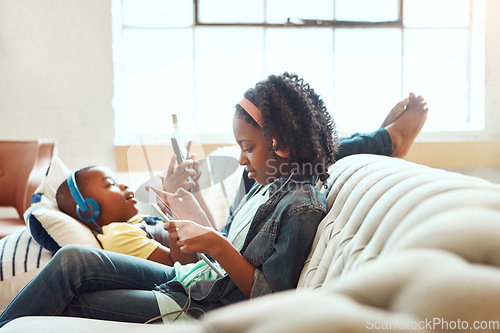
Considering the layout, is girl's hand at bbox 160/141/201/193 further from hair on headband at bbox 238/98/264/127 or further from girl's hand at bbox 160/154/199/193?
hair on headband at bbox 238/98/264/127

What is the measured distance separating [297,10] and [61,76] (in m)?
1.47

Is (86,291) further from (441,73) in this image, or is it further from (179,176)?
(441,73)

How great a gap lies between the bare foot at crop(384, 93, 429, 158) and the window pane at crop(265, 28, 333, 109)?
148 centimetres

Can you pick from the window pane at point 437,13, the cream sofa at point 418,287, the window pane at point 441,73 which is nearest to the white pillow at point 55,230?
the cream sofa at point 418,287

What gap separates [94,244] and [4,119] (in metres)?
1.50

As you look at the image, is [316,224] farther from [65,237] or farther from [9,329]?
[65,237]

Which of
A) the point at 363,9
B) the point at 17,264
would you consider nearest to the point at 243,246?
the point at 17,264

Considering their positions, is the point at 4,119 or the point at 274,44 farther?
the point at 274,44

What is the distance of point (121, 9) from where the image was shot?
293 centimetres

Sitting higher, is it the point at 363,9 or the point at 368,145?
the point at 363,9

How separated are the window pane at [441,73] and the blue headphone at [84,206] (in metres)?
2.16

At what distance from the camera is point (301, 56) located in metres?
3.03

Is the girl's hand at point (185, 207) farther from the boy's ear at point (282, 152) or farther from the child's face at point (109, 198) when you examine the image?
the child's face at point (109, 198)

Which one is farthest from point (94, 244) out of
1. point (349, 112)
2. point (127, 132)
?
point (349, 112)
